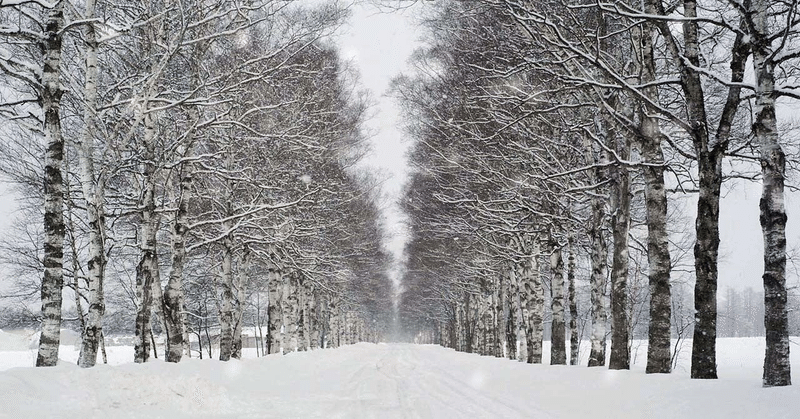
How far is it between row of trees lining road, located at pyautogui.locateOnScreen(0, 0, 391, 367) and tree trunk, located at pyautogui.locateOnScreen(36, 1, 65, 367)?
0.02 meters

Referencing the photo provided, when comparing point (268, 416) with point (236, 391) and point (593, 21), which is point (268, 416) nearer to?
point (236, 391)

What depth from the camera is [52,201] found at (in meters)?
7.12

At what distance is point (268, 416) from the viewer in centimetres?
641

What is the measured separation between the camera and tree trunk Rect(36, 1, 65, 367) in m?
7.00

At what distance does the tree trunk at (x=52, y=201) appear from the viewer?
275 inches

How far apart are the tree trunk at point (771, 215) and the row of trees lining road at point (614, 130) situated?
1cm

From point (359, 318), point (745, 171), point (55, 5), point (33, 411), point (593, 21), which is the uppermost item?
point (593, 21)

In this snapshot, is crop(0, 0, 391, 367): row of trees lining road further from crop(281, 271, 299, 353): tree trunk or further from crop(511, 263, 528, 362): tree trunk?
crop(511, 263, 528, 362): tree trunk

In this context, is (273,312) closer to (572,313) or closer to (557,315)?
(557,315)

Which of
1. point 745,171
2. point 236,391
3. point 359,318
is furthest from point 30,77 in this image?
point 359,318

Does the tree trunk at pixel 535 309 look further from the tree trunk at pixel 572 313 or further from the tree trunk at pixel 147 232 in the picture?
the tree trunk at pixel 147 232

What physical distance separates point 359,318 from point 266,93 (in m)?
52.9

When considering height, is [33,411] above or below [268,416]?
above

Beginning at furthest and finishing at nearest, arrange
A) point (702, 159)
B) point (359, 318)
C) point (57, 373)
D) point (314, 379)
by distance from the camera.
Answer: point (359, 318), point (314, 379), point (702, 159), point (57, 373)
